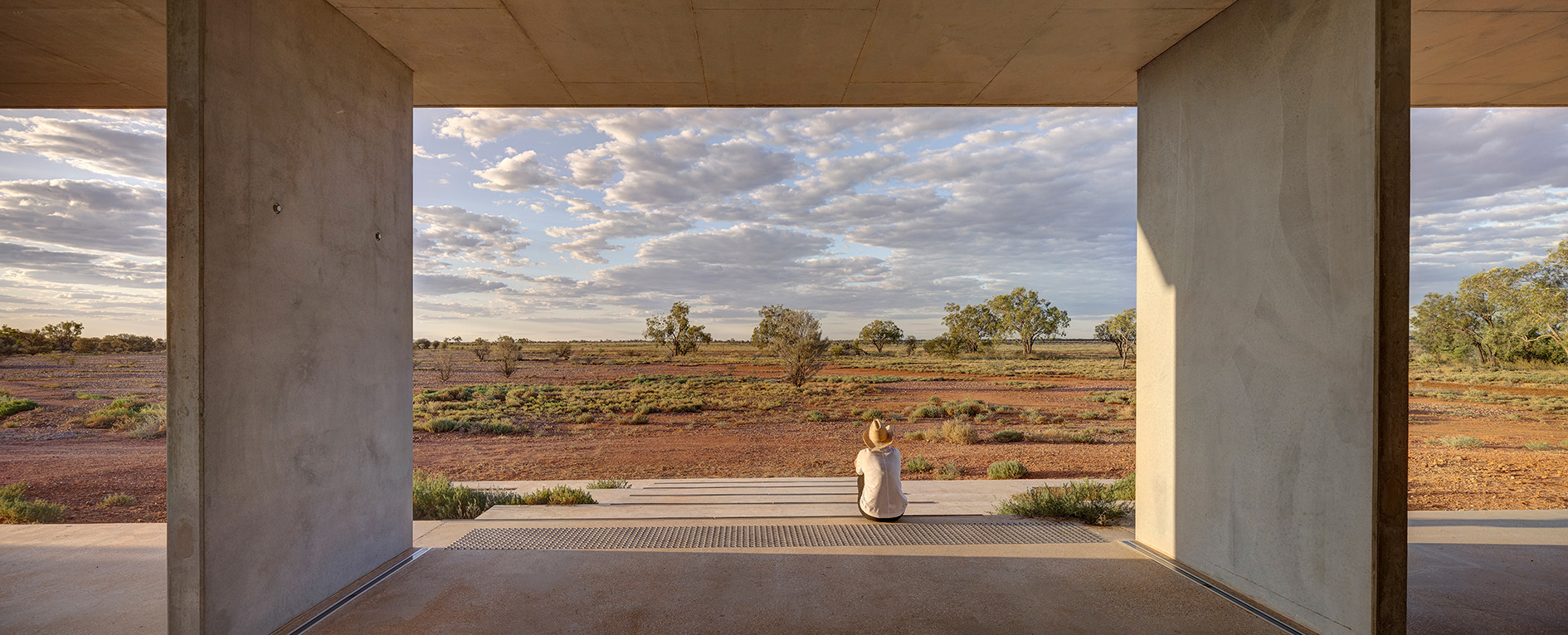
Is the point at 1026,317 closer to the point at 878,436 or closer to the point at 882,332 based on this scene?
the point at 882,332

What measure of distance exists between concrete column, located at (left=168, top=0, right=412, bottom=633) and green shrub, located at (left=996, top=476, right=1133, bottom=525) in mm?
4127

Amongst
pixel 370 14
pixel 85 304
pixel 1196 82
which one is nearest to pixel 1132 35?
pixel 1196 82

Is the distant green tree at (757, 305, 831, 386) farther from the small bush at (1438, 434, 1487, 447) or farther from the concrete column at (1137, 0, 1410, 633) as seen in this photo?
the concrete column at (1137, 0, 1410, 633)

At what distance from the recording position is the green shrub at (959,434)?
1193cm

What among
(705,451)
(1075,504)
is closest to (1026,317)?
(705,451)

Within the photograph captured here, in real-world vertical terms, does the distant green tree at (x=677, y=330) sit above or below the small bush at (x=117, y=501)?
above

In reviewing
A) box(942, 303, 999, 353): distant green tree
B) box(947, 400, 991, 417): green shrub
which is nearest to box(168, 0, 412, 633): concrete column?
box(947, 400, 991, 417): green shrub

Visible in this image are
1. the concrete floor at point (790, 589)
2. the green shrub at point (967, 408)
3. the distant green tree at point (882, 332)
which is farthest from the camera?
the distant green tree at point (882, 332)

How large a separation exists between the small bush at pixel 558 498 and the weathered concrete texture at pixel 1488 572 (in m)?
5.02

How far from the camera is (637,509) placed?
4.39 m

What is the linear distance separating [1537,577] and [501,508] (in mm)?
6264

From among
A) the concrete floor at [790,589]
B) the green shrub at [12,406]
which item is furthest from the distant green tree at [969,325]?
the green shrub at [12,406]

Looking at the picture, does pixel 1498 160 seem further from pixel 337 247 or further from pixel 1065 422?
pixel 337 247

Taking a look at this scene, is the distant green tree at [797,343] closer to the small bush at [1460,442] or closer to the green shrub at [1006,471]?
the green shrub at [1006,471]
